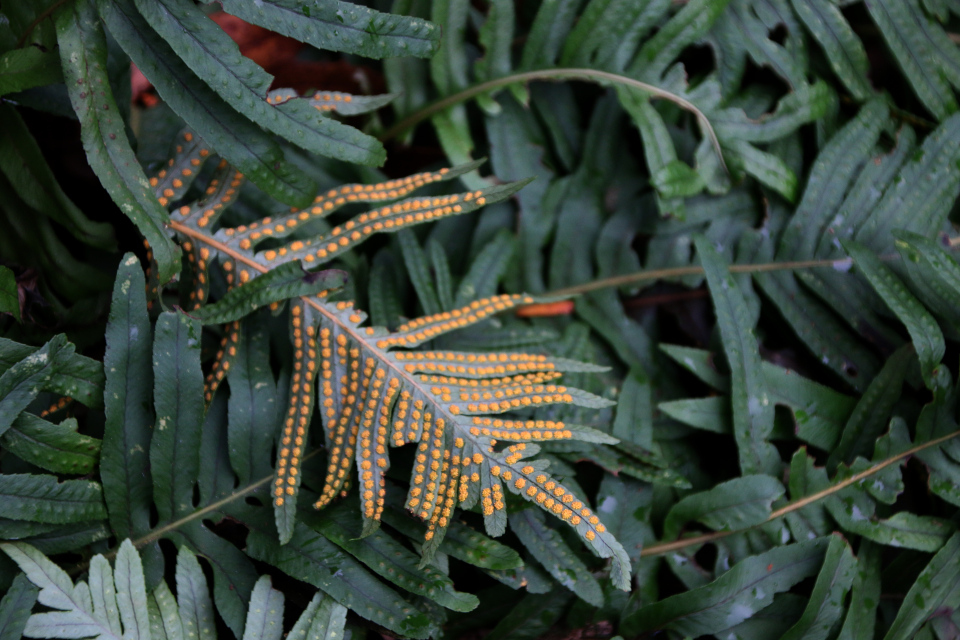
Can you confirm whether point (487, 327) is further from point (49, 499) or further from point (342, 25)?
point (49, 499)

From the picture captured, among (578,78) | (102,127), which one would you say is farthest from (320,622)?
(578,78)

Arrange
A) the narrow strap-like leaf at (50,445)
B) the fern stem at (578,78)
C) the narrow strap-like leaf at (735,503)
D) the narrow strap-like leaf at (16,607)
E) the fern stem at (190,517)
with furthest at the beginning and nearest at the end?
the fern stem at (578,78)
the narrow strap-like leaf at (735,503)
the fern stem at (190,517)
the narrow strap-like leaf at (50,445)
the narrow strap-like leaf at (16,607)

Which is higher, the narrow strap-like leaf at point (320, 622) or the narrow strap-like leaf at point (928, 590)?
the narrow strap-like leaf at point (320, 622)

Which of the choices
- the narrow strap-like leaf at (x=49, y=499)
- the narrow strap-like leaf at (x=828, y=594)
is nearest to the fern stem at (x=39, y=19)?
the narrow strap-like leaf at (x=49, y=499)

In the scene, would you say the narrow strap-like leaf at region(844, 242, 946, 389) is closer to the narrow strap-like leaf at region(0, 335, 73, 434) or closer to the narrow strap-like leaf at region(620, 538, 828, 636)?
the narrow strap-like leaf at region(620, 538, 828, 636)

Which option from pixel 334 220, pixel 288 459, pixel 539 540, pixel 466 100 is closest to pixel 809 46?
pixel 466 100

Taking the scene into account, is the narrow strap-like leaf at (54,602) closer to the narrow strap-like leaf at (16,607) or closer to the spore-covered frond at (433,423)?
the narrow strap-like leaf at (16,607)

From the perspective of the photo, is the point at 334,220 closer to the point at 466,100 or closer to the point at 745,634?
the point at 466,100
